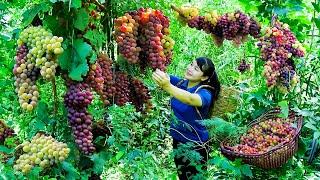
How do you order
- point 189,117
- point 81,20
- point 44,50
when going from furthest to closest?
point 189,117, point 81,20, point 44,50

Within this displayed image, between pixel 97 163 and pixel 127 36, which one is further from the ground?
pixel 127 36

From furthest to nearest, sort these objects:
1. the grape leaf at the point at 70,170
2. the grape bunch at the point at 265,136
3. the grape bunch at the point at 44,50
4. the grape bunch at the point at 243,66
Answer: the grape bunch at the point at 243,66 → the grape bunch at the point at 265,136 → the grape leaf at the point at 70,170 → the grape bunch at the point at 44,50

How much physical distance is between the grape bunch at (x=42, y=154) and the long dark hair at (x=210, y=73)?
1308mm

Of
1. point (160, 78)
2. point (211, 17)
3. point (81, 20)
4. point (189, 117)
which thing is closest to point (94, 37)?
point (81, 20)

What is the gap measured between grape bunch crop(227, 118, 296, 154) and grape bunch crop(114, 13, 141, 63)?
64 cm

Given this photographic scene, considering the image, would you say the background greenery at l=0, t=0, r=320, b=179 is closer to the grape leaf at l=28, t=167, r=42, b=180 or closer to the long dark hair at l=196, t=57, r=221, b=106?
the grape leaf at l=28, t=167, r=42, b=180

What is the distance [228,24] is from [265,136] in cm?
55

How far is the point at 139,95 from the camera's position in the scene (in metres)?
2.42

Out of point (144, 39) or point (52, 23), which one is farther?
point (144, 39)

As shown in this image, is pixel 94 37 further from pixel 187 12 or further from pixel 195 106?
pixel 195 106

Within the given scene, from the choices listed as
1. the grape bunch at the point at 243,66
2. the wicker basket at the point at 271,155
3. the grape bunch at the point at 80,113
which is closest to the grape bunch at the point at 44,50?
the grape bunch at the point at 80,113

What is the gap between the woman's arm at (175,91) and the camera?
2.38 m

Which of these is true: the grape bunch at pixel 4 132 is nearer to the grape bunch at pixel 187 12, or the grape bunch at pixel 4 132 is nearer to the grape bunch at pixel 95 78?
the grape bunch at pixel 95 78

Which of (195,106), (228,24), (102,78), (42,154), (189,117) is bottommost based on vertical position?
(189,117)
